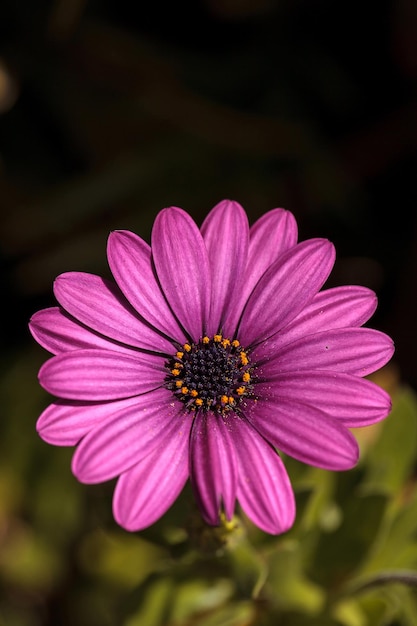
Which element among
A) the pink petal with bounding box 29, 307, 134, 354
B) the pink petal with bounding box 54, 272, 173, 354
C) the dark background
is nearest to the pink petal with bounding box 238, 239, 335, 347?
the pink petal with bounding box 54, 272, 173, 354

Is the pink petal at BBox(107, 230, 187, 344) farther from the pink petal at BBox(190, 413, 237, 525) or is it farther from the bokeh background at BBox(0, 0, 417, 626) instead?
the bokeh background at BBox(0, 0, 417, 626)

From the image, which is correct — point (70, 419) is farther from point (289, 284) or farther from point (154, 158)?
point (154, 158)

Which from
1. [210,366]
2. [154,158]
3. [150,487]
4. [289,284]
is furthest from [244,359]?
[154,158]

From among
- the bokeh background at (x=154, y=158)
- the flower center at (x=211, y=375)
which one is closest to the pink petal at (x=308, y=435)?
the flower center at (x=211, y=375)

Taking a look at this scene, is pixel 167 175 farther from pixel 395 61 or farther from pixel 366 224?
pixel 395 61

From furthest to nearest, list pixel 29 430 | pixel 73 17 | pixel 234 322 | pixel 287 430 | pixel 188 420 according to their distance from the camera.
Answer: pixel 73 17, pixel 29 430, pixel 234 322, pixel 188 420, pixel 287 430

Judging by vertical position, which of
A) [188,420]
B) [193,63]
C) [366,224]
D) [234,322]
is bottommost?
[188,420]

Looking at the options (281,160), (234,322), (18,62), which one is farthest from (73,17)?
(234,322)
